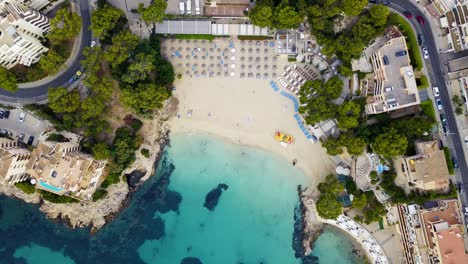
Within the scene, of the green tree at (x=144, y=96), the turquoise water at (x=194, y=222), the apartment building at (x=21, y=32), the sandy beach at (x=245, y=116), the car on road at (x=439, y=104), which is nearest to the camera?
the apartment building at (x=21, y=32)

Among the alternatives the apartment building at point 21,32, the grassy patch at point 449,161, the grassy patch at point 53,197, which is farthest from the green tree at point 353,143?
the apartment building at point 21,32

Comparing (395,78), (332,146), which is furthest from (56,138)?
(395,78)

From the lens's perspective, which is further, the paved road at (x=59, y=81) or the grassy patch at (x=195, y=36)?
the grassy patch at (x=195, y=36)

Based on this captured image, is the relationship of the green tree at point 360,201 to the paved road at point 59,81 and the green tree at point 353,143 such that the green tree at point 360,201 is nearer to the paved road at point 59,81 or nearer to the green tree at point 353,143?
the green tree at point 353,143

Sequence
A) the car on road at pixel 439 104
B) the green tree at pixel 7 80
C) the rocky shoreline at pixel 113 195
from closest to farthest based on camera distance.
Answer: the green tree at pixel 7 80 → the car on road at pixel 439 104 → the rocky shoreline at pixel 113 195

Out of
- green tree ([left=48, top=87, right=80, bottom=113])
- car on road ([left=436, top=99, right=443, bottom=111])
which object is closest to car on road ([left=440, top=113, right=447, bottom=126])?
car on road ([left=436, top=99, right=443, bottom=111])

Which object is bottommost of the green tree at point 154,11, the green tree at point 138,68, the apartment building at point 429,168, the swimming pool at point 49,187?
the swimming pool at point 49,187

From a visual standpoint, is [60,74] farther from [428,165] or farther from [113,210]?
[428,165]

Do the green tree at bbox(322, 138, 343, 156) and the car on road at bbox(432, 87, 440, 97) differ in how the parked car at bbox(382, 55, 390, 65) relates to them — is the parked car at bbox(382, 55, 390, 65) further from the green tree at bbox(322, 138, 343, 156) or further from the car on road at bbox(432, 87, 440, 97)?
Result: the green tree at bbox(322, 138, 343, 156)
